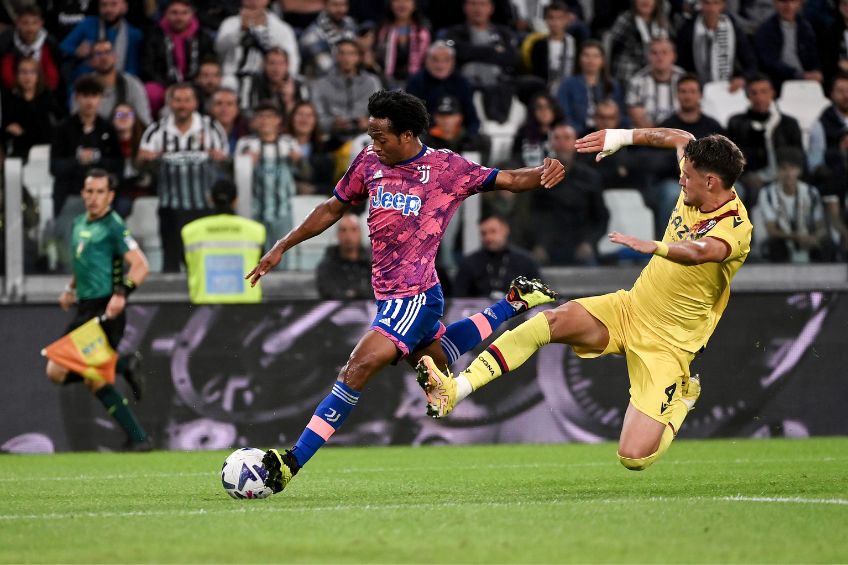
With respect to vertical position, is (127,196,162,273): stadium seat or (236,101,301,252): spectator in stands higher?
(236,101,301,252): spectator in stands

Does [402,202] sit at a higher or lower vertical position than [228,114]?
higher

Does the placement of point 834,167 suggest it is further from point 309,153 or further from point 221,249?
point 221,249

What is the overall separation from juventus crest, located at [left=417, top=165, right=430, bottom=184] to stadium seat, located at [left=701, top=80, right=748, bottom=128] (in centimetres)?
888

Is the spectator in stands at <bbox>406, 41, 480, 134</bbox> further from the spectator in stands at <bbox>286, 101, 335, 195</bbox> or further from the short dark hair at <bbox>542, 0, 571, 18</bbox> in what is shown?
the short dark hair at <bbox>542, 0, 571, 18</bbox>

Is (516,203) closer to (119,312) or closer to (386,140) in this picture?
(119,312)

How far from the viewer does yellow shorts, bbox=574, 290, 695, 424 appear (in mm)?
8719

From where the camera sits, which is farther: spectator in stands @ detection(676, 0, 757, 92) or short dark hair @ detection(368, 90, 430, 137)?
spectator in stands @ detection(676, 0, 757, 92)

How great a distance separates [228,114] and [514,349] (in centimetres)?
807

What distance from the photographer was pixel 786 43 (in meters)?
18.2

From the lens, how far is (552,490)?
8.56 meters

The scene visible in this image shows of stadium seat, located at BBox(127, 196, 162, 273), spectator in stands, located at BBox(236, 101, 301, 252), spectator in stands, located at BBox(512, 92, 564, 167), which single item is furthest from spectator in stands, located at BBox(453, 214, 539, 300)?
stadium seat, located at BBox(127, 196, 162, 273)

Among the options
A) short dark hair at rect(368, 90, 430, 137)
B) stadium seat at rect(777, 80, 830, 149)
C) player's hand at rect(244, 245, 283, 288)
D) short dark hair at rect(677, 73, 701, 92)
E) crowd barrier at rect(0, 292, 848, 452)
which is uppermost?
short dark hair at rect(368, 90, 430, 137)

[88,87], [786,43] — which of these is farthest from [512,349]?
[786,43]

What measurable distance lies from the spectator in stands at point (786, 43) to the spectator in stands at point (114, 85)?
7.56 metres
